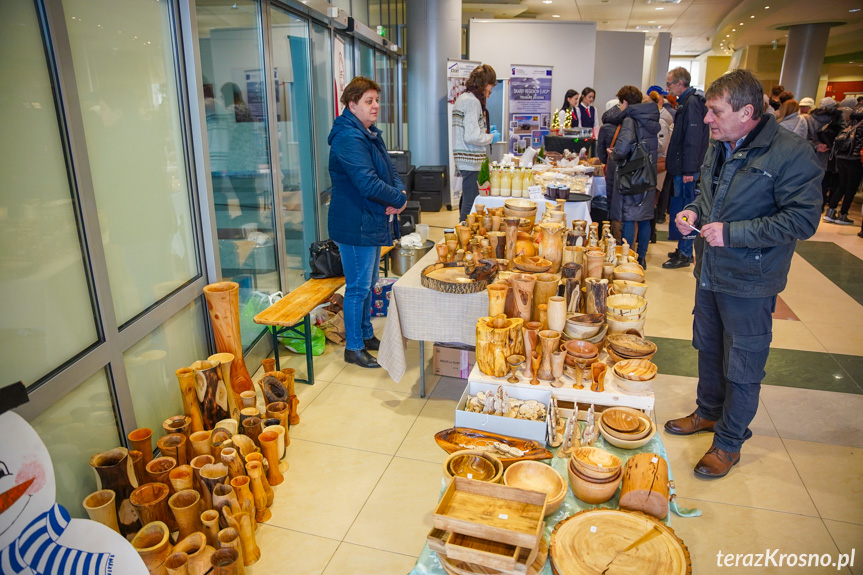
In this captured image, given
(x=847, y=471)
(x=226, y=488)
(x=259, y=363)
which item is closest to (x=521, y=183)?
(x=259, y=363)

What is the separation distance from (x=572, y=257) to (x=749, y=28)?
15623 millimetres

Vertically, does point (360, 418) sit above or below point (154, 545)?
below

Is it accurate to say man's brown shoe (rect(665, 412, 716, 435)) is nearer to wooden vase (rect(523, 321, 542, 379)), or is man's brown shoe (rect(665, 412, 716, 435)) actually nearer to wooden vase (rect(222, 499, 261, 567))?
wooden vase (rect(523, 321, 542, 379))

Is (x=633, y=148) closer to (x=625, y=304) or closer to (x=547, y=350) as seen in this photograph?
(x=625, y=304)

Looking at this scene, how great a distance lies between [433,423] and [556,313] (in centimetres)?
117

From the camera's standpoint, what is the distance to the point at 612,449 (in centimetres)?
178

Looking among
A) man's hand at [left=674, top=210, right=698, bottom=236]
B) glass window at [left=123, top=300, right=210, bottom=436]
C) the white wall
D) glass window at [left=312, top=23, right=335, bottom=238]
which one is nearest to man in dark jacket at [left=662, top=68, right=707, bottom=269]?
man's hand at [left=674, top=210, right=698, bottom=236]

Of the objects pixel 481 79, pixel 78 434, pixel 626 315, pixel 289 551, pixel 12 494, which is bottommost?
pixel 289 551

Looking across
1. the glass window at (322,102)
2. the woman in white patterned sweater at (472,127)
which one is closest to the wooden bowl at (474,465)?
the glass window at (322,102)

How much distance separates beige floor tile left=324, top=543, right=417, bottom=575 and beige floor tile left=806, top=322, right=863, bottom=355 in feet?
11.0

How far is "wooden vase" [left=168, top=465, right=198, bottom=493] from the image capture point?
2088 mm

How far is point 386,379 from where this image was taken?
3516 mm

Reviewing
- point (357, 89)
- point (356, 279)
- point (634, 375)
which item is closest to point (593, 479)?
point (634, 375)

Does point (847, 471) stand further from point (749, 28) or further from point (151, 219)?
point (749, 28)
